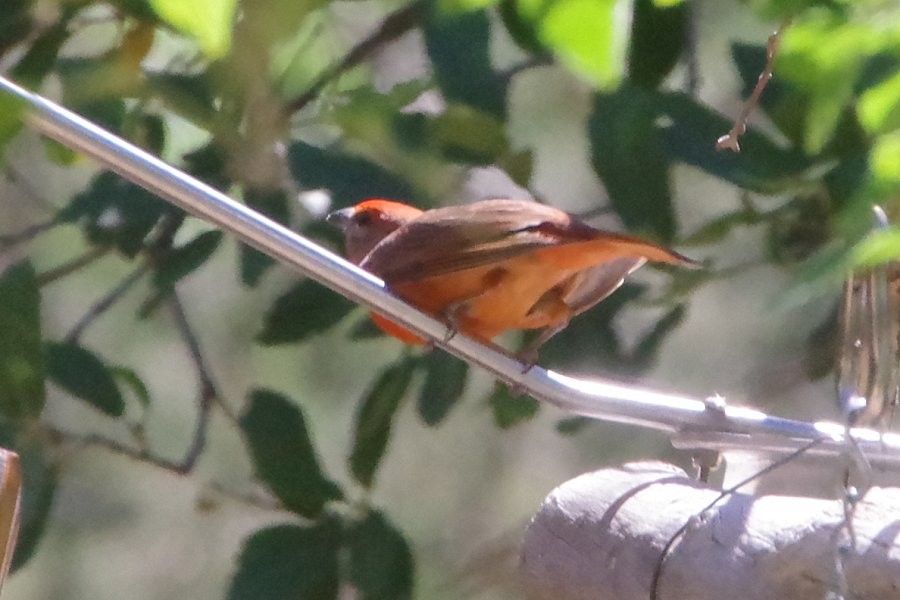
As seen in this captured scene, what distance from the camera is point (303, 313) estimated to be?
1673 millimetres

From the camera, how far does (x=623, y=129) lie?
4.59 feet

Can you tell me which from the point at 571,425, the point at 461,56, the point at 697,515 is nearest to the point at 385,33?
the point at 461,56

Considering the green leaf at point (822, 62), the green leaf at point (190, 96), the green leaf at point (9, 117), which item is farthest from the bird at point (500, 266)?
the green leaf at point (9, 117)

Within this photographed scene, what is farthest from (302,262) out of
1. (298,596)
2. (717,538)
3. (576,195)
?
(576,195)

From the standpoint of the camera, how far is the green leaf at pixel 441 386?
1.64 meters

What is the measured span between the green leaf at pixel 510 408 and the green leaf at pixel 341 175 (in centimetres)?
30

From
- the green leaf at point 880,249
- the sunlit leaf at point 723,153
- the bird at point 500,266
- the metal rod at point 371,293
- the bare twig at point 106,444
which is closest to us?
the green leaf at point 880,249

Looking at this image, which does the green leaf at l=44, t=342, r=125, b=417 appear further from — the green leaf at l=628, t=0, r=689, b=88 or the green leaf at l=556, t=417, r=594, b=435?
the green leaf at l=628, t=0, r=689, b=88

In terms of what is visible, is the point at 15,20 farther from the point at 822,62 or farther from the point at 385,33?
the point at 822,62

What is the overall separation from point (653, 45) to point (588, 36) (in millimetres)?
981

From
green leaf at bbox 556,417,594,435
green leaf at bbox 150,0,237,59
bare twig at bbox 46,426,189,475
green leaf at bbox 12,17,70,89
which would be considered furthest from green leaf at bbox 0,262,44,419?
green leaf at bbox 150,0,237,59

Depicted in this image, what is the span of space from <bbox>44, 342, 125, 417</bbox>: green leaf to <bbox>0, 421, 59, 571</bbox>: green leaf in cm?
8

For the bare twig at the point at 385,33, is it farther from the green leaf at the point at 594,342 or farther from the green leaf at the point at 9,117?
the green leaf at the point at 9,117

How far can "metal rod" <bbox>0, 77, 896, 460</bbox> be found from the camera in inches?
32.6
